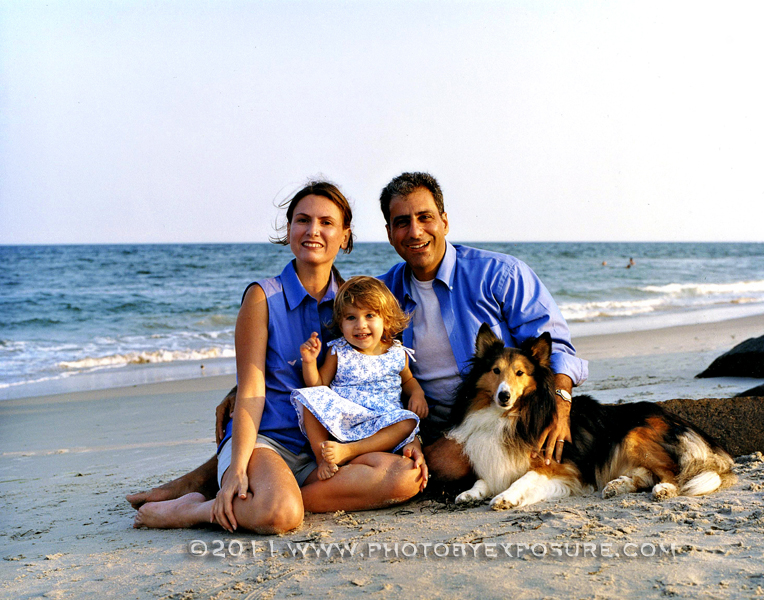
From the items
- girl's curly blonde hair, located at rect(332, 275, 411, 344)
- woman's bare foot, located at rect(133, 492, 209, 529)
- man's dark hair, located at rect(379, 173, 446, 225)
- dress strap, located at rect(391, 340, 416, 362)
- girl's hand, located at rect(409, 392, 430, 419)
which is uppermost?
man's dark hair, located at rect(379, 173, 446, 225)

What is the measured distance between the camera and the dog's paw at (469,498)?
3393mm

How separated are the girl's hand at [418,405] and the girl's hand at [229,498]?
95 centimetres

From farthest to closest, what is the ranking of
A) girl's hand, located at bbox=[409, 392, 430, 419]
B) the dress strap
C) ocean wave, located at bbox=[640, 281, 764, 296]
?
ocean wave, located at bbox=[640, 281, 764, 296] < the dress strap < girl's hand, located at bbox=[409, 392, 430, 419]

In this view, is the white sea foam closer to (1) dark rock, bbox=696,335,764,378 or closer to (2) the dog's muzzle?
(1) dark rock, bbox=696,335,764,378

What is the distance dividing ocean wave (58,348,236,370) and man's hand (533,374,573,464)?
25.0 ft

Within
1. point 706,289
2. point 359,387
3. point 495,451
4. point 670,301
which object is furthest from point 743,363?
point 706,289

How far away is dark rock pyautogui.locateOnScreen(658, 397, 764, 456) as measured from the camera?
3.99 m

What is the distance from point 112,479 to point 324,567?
2470 mm

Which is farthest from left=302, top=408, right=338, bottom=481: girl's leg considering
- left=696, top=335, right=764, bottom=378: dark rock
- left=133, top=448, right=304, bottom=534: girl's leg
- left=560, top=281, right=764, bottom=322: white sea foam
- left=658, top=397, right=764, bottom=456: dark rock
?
left=560, top=281, right=764, bottom=322: white sea foam

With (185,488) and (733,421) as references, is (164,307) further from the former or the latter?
(733,421)

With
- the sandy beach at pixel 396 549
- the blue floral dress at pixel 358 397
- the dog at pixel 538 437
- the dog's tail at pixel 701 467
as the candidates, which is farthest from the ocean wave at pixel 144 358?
the dog's tail at pixel 701 467

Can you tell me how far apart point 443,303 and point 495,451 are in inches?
35.2

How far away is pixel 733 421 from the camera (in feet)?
13.2

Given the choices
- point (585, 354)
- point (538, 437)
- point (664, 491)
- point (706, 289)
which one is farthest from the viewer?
point (706, 289)
